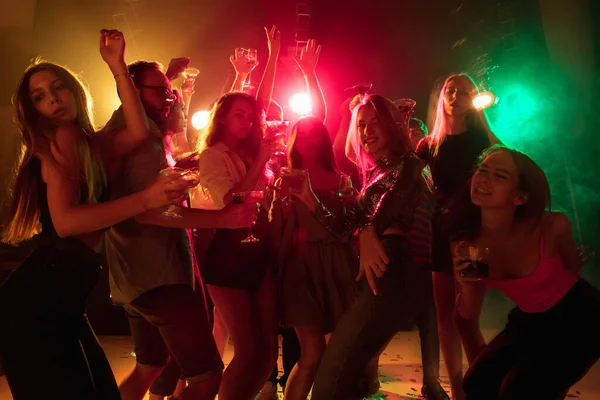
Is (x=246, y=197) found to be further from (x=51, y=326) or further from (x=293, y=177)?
(x=51, y=326)

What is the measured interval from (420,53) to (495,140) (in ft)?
10.6

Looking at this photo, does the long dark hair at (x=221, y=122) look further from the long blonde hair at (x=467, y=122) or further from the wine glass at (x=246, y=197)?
the long blonde hair at (x=467, y=122)

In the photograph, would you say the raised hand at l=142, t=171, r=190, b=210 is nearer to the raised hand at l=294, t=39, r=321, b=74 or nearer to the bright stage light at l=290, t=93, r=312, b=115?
the raised hand at l=294, t=39, r=321, b=74

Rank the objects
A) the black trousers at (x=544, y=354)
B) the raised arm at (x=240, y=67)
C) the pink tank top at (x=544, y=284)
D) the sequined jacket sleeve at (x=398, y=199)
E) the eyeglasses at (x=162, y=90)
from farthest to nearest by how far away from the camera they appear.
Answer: the raised arm at (x=240, y=67) < the eyeglasses at (x=162, y=90) < the sequined jacket sleeve at (x=398, y=199) < the pink tank top at (x=544, y=284) < the black trousers at (x=544, y=354)

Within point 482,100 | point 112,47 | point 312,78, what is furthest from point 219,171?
point 482,100

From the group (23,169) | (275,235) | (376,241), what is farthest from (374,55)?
(23,169)

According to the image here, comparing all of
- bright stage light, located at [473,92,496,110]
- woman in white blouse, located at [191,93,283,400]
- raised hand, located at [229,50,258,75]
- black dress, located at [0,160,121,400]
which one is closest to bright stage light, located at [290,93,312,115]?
raised hand, located at [229,50,258,75]

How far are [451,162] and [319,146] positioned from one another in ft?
2.86

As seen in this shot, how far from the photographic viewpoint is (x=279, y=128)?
121 inches

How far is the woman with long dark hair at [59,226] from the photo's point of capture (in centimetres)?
172

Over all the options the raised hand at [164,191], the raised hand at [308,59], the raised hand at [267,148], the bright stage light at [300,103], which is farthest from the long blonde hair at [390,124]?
the bright stage light at [300,103]

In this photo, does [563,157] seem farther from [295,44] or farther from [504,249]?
[504,249]

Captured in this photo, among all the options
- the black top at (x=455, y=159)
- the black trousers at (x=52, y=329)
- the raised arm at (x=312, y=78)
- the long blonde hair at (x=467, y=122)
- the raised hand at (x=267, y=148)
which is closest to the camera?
the black trousers at (x=52, y=329)

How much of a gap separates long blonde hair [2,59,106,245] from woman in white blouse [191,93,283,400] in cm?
71
